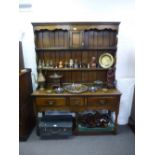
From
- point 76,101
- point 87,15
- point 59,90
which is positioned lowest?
point 76,101

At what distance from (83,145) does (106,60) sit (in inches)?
56.3

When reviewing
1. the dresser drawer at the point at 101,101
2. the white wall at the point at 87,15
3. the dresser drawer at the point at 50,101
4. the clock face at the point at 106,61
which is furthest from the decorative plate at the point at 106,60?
the dresser drawer at the point at 50,101

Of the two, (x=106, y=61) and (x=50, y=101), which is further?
(x=106, y=61)

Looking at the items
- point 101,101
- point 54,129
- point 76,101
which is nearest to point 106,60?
point 101,101

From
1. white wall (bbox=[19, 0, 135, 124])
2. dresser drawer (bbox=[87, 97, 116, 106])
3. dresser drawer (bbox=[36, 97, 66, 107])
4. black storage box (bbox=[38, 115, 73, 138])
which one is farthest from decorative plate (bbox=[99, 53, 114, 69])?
black storage box (bbox=[38, 115, 73, 138])

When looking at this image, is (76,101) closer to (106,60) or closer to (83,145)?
(83,145)

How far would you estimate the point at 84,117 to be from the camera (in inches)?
114

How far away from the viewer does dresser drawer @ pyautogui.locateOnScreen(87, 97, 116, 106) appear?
253 cm

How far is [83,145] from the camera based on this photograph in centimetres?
245

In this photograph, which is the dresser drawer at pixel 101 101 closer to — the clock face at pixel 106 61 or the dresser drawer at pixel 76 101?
the dresser drawer at pixel 76 101

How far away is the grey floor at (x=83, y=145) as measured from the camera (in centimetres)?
230
